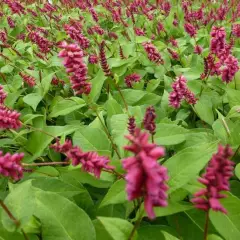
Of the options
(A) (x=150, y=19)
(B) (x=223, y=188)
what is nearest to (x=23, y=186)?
(B) (x=223, y=188)

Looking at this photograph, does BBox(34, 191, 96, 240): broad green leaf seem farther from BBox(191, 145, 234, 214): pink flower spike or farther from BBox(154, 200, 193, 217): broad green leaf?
BBox(191, 145, 234, 214): pink flower spike

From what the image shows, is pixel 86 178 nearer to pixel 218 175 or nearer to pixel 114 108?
pixel 114 108

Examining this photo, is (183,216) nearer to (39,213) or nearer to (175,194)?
(175,194)

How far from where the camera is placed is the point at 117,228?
145cm

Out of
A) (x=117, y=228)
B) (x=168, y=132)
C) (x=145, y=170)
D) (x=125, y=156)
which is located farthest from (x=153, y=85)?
(x=145, y=170)

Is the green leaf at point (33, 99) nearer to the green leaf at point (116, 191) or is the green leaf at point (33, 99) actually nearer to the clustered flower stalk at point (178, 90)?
the clustered flower stalk at point (178, 90)

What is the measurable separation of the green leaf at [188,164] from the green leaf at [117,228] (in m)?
0.26

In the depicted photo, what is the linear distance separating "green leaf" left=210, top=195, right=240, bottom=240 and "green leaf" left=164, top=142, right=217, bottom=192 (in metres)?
0.20

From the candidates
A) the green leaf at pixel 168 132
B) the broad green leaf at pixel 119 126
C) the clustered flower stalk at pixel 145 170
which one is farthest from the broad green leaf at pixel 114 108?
the clustered flower stalk at pixel 145 170

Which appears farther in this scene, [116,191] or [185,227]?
[185,227]

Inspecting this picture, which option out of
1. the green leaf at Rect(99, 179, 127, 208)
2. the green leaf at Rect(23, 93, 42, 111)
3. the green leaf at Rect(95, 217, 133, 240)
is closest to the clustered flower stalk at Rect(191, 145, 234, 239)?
the green leaf at Rect(95, 217, 133, 240)

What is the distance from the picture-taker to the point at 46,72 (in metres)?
3.66

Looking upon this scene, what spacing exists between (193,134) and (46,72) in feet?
6.43

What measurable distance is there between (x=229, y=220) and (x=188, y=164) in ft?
1.05
